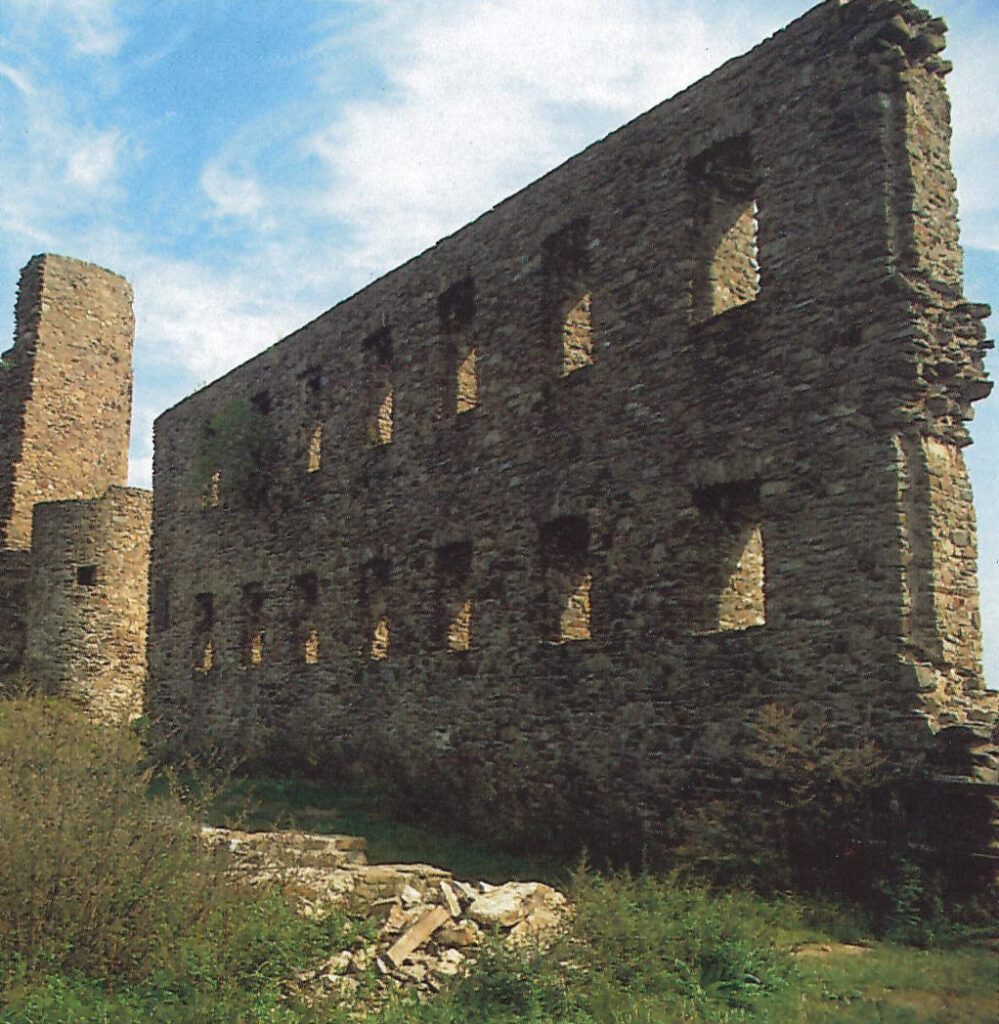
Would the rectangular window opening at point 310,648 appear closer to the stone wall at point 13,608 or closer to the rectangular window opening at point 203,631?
the rectangular window opening at point 203,631

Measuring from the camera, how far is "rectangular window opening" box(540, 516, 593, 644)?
12.2 meters

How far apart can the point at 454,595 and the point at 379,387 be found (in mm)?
3806

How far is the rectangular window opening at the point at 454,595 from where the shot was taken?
13.9 metres

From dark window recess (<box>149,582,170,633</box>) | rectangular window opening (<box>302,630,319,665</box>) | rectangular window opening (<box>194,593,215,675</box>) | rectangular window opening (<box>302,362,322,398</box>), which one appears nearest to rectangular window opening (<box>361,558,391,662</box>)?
rectangular window opening (<box>302,630,319,665</box>)

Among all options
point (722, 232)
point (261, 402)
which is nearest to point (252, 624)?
point (261, 402)

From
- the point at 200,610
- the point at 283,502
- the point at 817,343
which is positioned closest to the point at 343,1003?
the point at 817,343

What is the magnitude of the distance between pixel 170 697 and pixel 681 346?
1348 cm

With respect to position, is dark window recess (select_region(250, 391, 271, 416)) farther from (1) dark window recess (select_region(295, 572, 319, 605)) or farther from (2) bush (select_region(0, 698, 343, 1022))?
(2) bush (select_region(0, 698, 343, 1022))

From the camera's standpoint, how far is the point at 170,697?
67.2 feet

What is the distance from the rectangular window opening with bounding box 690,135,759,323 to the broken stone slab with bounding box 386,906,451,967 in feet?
19.9

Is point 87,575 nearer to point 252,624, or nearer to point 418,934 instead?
point 252,624

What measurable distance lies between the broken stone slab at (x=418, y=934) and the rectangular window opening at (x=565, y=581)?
4.64 m

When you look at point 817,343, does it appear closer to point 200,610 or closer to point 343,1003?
point 343,1003

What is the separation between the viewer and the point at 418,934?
7.56 metres
